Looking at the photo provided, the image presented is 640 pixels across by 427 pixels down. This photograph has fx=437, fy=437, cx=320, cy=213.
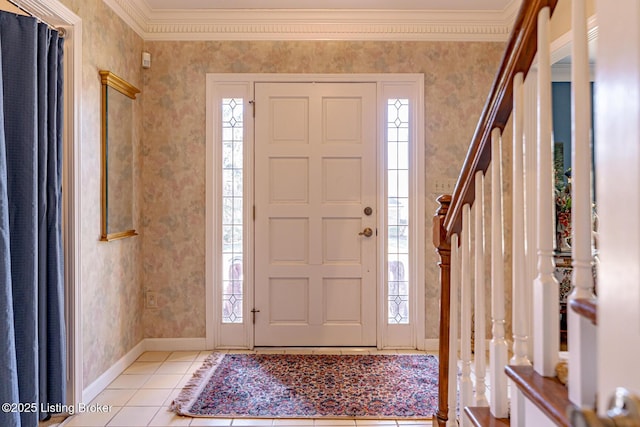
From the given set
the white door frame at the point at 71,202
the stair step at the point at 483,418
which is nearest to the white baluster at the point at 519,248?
the stair step at the point at 483,418

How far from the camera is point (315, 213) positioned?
343 cm

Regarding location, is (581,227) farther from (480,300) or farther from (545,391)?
(480,300)

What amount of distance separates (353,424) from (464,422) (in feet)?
3.39

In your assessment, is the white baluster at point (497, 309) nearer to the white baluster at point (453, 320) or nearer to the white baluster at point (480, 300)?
the white baluster at point (480, 300)

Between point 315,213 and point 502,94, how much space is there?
2.40 metres

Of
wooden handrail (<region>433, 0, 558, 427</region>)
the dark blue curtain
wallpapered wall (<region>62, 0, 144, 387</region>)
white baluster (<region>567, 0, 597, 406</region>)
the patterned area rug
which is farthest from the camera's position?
wallpapered wall (<region>62, 0, 144, 387</region>)

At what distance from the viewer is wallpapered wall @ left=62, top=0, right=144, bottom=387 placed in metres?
2.52

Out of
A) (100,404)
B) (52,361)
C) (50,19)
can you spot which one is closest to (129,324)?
(100,404)

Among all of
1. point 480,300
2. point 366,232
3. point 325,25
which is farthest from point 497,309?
point 325,25

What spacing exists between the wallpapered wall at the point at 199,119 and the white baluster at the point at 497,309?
228cm

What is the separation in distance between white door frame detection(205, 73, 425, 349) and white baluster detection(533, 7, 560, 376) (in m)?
2.53

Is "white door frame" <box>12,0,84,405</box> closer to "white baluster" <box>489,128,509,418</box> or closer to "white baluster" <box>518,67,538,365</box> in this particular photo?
"white baluster" <box>489,128,509,418</box>

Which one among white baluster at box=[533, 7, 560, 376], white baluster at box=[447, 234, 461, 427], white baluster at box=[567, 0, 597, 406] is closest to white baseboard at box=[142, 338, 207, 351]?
white baluster at box=[447, 234, 461, 427]

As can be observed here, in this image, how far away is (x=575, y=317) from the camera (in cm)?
75
